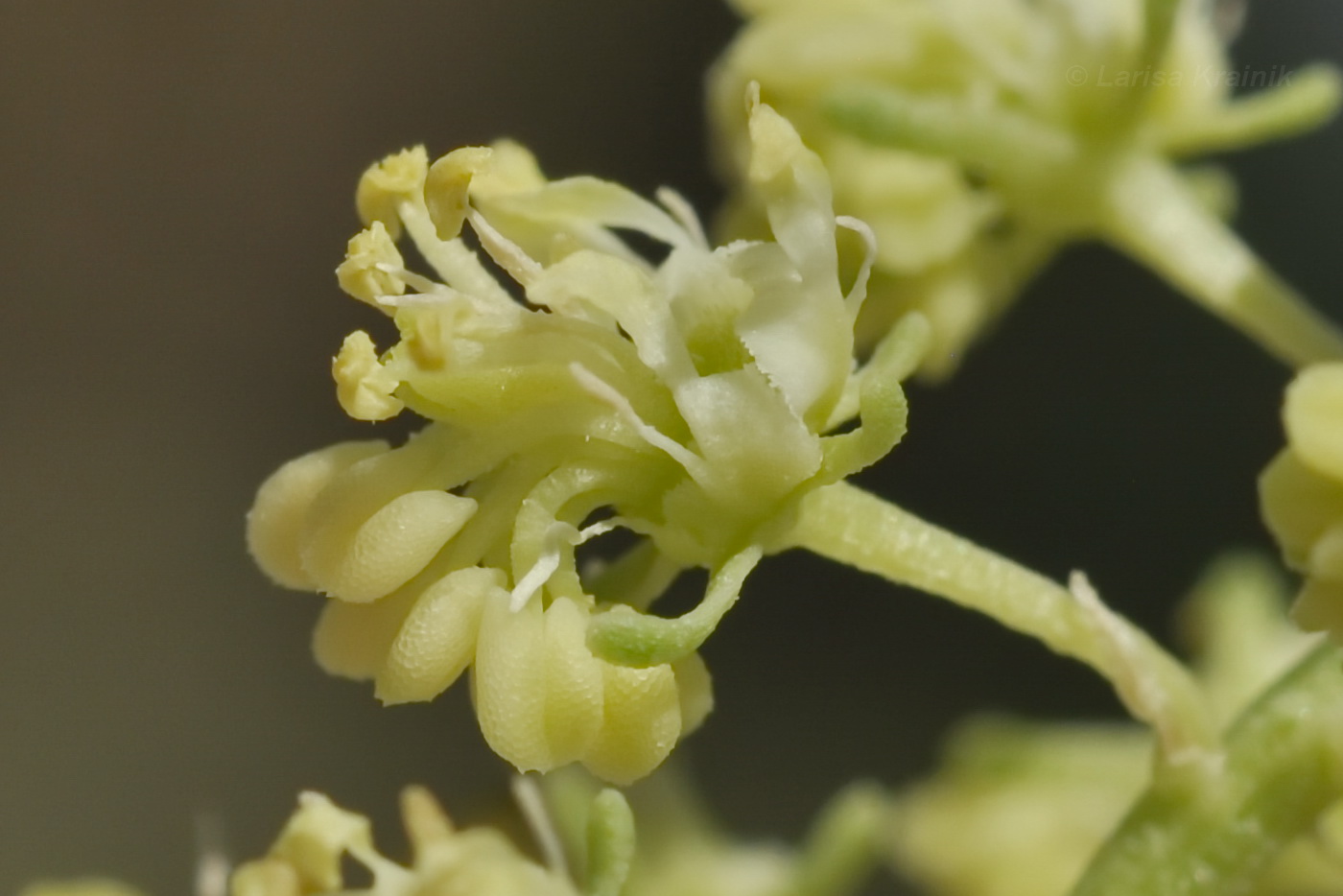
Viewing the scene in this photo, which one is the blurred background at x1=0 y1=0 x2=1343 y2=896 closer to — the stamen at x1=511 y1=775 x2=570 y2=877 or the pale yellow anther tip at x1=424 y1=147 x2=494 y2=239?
the stamen at x1=511 y1=775 x2=570 y2=877

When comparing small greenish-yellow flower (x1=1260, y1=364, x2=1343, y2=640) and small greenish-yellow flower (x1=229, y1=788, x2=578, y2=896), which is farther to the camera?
small greenish-yellow flower (x1=229, y1=788, x2=578, y2=896)

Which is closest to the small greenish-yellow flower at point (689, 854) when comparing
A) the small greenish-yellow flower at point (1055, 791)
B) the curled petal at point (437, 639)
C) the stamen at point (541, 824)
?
the small greenish-yellow flower at point (1055, 791)

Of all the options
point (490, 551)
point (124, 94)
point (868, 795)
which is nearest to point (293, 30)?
point (124, 94)

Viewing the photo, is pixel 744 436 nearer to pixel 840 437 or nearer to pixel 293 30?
pixel 840 437

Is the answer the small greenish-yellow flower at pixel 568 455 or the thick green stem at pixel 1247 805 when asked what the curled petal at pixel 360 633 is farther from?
the thick green stem at pixel 1247 805

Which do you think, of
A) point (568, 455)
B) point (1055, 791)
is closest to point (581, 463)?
point (568, 455)

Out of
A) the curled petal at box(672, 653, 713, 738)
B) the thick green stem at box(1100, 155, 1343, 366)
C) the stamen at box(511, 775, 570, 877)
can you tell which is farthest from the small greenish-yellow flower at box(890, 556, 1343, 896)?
the curled petal at box(672, 653, 713, 738)
